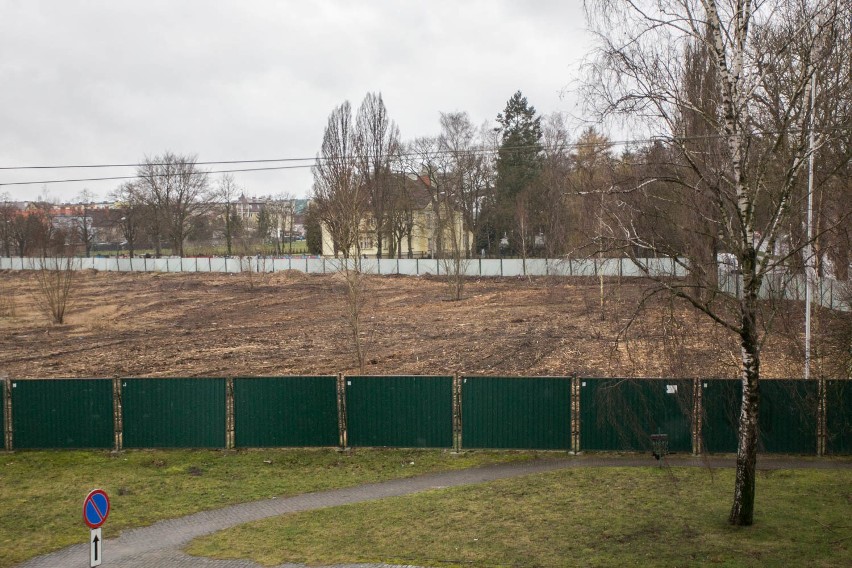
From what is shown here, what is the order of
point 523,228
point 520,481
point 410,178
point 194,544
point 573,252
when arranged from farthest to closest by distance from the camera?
1. point 410,178
2. point 523,228
3. point 520,481
4. point 194,544
5. point 573,252

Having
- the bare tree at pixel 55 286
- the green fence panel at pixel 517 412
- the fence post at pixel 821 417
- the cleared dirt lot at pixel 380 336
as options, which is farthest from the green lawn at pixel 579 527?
the bare tree at pixel 55 286

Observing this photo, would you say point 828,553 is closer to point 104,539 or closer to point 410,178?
point 104,539

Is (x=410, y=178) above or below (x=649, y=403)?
above

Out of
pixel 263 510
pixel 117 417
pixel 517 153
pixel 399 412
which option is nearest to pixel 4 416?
pixel 117 417

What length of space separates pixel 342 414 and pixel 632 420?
6069 millimetres

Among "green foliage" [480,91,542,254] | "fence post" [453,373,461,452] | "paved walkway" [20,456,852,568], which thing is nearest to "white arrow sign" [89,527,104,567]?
"paved walkway" [20,456,852,568]

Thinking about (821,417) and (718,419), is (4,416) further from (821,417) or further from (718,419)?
(821,417)

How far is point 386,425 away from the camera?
16.1 m

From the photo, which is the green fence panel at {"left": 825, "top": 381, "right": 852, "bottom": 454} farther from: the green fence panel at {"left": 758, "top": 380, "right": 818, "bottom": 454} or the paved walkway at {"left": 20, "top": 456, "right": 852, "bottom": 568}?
the paved walkway at {"left": 20, "top": 456, "right": 852, "bottom": 568}

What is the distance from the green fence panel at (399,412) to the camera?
15992 millimetres

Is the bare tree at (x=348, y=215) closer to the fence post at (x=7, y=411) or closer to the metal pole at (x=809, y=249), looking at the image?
the fence post at (x=7, y=411)

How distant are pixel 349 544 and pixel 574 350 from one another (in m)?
17.8

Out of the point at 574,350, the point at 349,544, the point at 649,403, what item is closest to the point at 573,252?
the point at 349,544

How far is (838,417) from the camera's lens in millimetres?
14688
